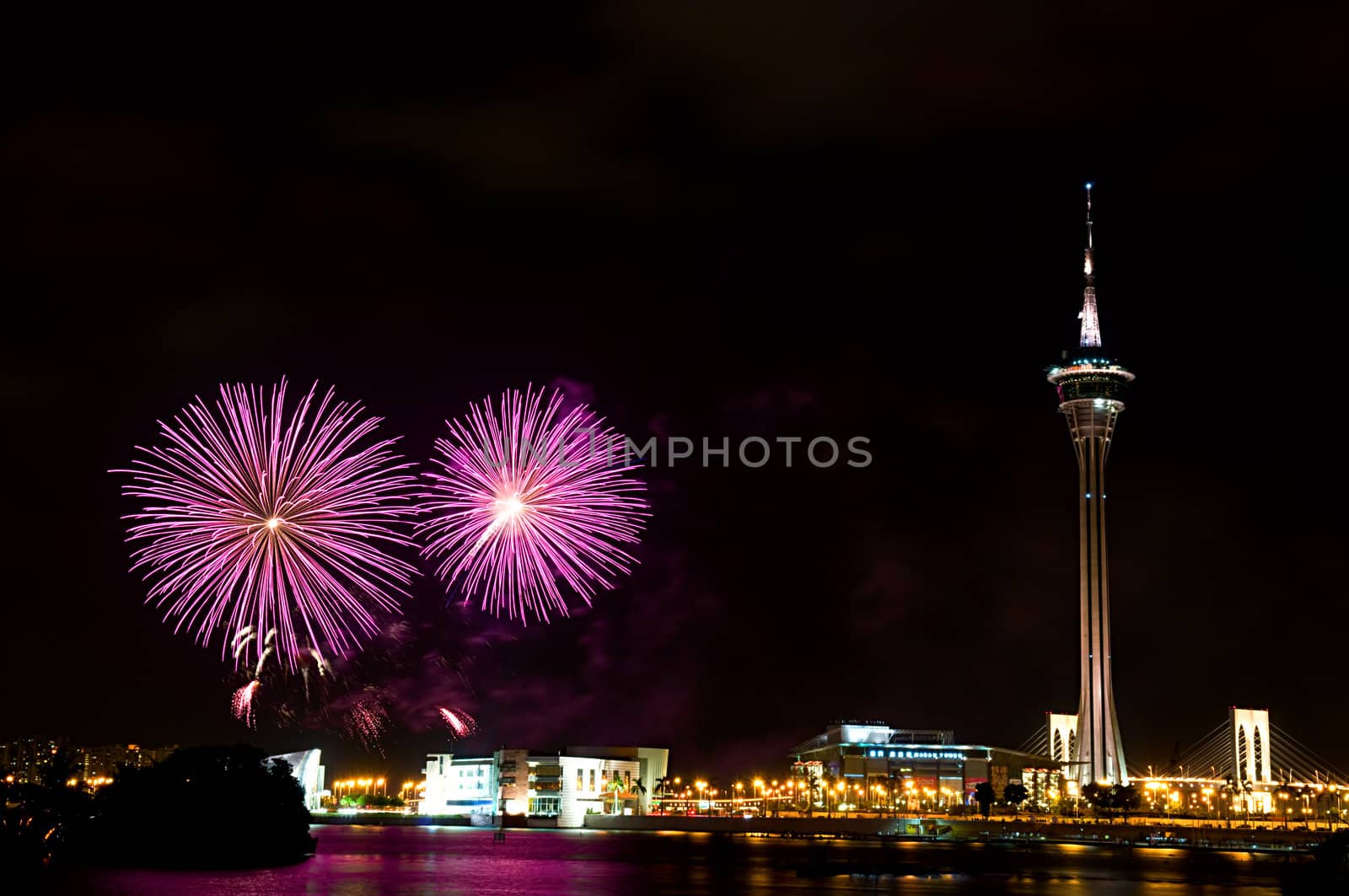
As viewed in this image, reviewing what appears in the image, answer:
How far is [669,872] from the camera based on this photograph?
105500 mm

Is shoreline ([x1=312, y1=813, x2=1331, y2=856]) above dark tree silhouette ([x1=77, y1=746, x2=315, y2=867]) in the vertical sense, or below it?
below

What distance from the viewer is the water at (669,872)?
86.4 metres

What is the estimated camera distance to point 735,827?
198 metres

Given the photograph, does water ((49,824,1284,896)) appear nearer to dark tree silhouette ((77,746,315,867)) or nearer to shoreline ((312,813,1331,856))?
dark tree silhouette ((77,746,315,867))

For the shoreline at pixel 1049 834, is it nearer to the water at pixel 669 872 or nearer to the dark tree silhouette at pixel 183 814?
the water at pixel 669 872

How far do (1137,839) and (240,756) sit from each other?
4105 inches

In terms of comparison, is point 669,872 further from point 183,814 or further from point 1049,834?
point 1049,834

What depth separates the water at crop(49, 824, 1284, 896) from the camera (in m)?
86.4

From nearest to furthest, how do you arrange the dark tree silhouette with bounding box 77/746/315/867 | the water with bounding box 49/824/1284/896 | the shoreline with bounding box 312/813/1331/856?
the water with bounding box 49/824/1284/896 < the dark tree silhouette with bounding box 77/746/315/867 < the shoreline with bounding box 312/813/1331/856

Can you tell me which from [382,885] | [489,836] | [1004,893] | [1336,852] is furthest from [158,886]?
[489,836]

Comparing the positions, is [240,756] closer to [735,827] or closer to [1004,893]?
[1004,893]

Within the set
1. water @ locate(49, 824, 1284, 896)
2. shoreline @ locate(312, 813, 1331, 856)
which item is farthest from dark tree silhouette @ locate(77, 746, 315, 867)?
shoreline @ locate(312, 813, 1331, 856)

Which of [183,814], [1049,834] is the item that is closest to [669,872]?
[183,814]

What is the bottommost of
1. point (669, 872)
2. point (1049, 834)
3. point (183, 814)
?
point (1049, 834)
